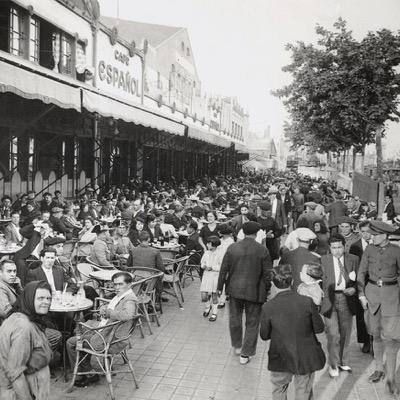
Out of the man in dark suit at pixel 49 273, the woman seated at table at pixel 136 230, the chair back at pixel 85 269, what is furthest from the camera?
the woman seated at table at pixel 136 230

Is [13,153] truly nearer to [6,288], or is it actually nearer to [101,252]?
[101,252]

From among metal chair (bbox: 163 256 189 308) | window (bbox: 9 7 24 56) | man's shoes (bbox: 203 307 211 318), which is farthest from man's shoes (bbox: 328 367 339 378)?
window (bbox: 9 7 24 56)

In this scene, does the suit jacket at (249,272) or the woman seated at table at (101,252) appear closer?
the suit jacket at (249,272)

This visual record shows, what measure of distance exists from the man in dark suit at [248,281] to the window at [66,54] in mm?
14039

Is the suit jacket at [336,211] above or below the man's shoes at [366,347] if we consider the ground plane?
above

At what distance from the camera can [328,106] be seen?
25.5m

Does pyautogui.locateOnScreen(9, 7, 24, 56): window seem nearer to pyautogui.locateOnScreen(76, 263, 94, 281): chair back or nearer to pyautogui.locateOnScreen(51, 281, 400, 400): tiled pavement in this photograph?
pyautogui.locateOnScreen(76, 263, 94, 281): chair back

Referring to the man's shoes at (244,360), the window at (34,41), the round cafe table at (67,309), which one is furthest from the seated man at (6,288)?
the window at (34,41)

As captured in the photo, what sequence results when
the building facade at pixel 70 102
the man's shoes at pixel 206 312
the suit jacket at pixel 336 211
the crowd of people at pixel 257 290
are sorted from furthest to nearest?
the suit jacket at pixel 336 211 < the building facade at pixel 70 102 < the man's shoes at pixel 206 312 < the crowd of people at pixel 257 290

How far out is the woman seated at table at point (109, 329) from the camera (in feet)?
19.4

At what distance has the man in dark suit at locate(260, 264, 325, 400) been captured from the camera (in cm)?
466

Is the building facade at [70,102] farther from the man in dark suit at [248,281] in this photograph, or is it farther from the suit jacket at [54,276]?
the man in dark suit at [248,281]

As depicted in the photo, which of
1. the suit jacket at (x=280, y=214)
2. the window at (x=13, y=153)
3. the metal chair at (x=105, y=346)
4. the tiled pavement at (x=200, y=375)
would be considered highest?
the window at (x=13, y=153)

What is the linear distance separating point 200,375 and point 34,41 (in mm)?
13944
